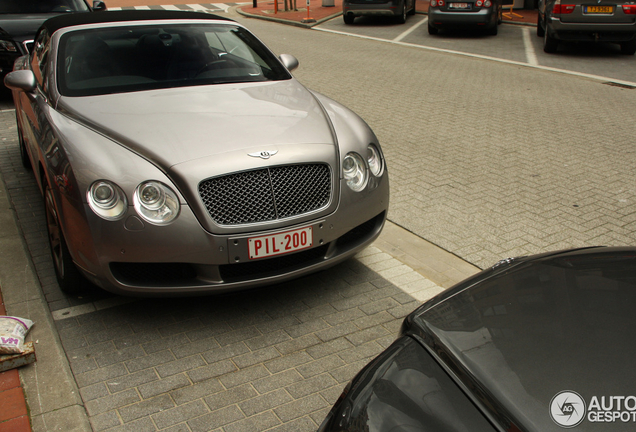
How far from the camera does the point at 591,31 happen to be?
41.9ft

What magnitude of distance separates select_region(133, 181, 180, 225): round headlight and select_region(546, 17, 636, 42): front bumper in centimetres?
1195

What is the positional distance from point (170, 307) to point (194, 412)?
1.04 m

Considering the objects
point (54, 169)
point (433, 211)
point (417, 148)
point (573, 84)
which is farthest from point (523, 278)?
point (573, 84)

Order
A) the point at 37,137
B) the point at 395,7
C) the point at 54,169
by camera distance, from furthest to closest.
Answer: the point at 395,7 < the point at 37,137 < the point at 54,169

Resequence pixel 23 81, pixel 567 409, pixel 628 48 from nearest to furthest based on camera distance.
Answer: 1. pixel 567 409
2. pixel 23 81
3. pixel 628 48

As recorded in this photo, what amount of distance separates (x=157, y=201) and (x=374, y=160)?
1.42m

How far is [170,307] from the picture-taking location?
376cm

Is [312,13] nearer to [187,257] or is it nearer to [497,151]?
[497,151]

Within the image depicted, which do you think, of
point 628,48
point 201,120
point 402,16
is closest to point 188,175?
point 201,120

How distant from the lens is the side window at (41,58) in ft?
14.9

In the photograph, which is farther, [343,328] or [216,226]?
[343,328]

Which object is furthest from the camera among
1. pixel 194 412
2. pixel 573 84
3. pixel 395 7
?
pixel 395 7

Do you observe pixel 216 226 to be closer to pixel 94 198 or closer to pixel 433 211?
pixel 94 198

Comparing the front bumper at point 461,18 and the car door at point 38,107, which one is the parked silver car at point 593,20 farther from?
the car door at point 38,107
